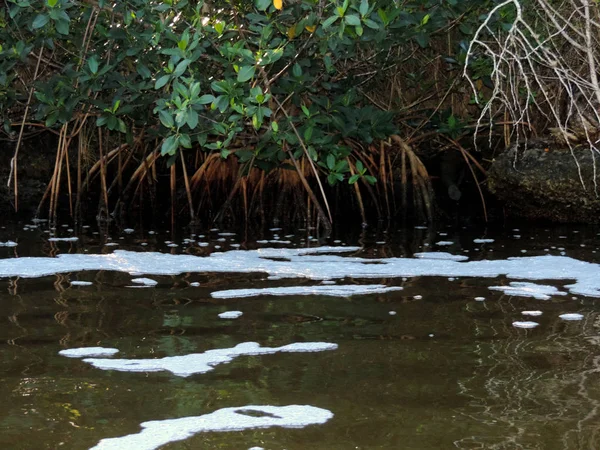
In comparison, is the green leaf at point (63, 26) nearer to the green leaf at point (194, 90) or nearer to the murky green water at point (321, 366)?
the green leaf at point (194, 90)

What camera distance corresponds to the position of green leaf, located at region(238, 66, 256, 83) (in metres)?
4.80

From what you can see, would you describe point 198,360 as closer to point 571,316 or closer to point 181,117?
point 571,316

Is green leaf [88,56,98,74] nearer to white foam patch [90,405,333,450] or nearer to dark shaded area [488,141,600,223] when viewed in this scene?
dark shaded area [488,141,600,223]

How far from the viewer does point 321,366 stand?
2578mm

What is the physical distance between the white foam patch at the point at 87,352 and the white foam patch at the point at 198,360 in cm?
6

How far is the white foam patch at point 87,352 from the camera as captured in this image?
→ 8.83ft

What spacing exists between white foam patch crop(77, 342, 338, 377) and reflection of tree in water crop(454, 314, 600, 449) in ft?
1.81

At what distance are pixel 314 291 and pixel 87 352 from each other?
4.23 feet

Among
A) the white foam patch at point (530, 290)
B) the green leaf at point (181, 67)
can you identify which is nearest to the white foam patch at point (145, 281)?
the green leaf at point (181, 67)

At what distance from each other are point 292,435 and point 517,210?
210 inches

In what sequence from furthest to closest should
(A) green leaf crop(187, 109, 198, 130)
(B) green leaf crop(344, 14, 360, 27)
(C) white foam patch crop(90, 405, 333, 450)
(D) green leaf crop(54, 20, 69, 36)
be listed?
(D) green leaf crop(54, 20, 69, 36)
(A) green leaf crop(187, 109, 198, 130)
(B) green leaf crop(344, 14, 360, 27)
(C) white foam patch crop(90, 405, 333, 450)

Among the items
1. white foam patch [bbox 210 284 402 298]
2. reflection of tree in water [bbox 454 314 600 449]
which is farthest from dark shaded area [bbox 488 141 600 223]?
reflection of tree in water [bbox 454 314 600 449]

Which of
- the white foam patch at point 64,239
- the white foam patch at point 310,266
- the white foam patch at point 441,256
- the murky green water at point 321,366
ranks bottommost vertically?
the murky green water at point 321,366

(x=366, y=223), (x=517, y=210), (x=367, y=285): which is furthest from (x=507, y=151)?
(x=367, y=285)
